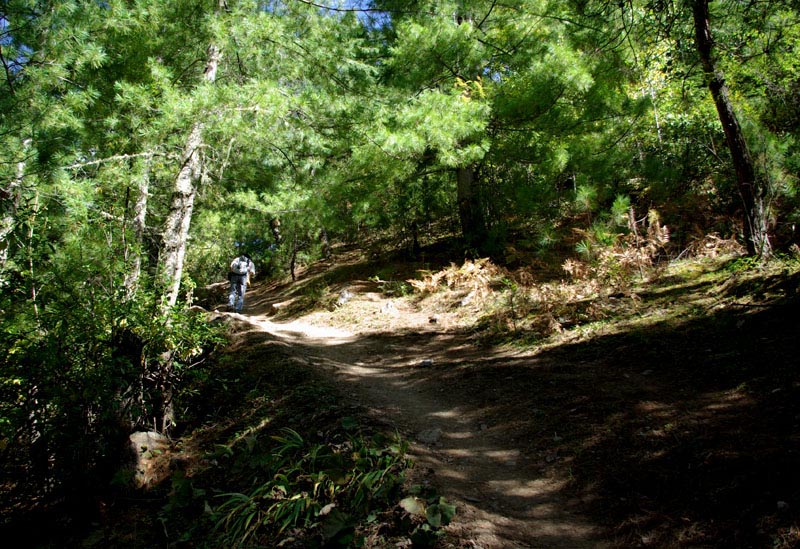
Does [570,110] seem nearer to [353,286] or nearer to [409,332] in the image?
[409,332]

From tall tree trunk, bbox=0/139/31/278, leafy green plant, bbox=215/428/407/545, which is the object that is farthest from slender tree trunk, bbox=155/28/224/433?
leafy green plant, bbox=215/428/407/545

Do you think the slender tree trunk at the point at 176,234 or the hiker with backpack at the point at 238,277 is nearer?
the slender tree trunk at the point at 176,234

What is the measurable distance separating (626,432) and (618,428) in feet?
0.31

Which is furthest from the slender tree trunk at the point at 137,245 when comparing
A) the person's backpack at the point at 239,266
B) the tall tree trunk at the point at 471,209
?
the tall tree trunk at the point at 471,209

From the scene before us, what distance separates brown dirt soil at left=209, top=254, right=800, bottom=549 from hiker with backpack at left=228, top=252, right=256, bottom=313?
529 centimetres

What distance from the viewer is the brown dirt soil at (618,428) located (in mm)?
2652

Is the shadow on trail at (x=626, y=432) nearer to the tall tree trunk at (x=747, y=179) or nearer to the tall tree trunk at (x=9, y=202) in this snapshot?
the tall tree trunk at (x=747, y=179)

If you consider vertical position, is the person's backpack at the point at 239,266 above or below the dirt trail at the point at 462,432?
above

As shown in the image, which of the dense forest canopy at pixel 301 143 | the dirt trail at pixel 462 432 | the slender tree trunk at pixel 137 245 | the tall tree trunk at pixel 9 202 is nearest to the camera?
the dirt trail at pixel 462 432

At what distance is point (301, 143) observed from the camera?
8.05m

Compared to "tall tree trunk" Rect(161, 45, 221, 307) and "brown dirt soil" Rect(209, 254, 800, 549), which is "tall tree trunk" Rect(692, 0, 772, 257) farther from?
"tall tree trunk" Rect(161, 45, 221, 307)

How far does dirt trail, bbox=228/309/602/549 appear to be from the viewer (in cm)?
284

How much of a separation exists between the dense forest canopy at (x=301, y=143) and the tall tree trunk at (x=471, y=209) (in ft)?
0.22

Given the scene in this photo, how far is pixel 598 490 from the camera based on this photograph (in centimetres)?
312
